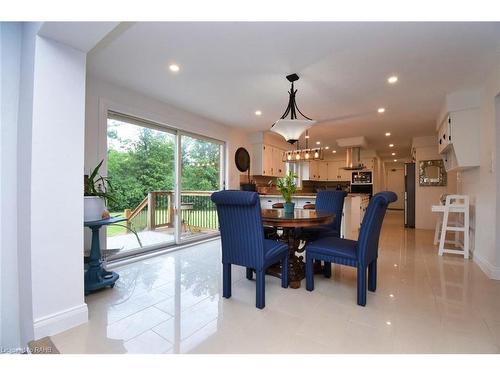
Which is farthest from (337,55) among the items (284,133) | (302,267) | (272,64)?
(302,267)

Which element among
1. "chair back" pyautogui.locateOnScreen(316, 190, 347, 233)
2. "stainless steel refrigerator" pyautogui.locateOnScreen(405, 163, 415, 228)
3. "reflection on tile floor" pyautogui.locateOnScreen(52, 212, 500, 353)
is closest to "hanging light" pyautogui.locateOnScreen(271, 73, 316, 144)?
"chair back" pyautogui.locateOnScreen(316, 190, 347, 233)

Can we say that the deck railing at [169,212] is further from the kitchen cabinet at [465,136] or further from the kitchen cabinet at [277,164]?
the kitchen cabinet at [465,136]

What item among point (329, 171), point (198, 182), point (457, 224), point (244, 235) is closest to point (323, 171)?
point (329, 171)

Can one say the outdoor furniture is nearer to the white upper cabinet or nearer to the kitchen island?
the kitchen island

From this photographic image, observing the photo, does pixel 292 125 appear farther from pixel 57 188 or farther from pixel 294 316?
pixel 57 188

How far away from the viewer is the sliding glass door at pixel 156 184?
337 cm

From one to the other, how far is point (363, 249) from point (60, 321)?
239 cm

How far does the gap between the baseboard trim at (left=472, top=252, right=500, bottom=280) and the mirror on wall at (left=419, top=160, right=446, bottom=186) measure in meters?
3.36

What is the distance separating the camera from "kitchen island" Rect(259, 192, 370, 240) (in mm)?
4492

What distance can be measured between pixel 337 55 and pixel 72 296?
10.5 feet

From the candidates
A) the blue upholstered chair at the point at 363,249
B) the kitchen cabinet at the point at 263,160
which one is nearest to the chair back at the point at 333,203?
the blue upholstered chair at the point at 363,249

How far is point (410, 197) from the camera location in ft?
20.9

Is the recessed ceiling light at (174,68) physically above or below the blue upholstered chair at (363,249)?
above

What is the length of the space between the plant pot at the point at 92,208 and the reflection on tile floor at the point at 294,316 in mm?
772
